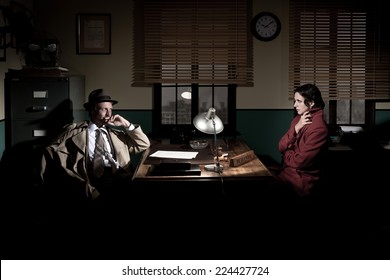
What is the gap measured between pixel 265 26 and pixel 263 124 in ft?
3.32

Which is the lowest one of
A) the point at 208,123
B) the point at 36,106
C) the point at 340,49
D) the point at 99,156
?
the point at 99,156

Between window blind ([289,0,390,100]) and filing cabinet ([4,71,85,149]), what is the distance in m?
2.29

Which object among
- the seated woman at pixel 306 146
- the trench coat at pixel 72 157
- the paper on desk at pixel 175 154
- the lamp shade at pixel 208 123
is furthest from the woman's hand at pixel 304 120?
the trench coat at pixel 72 157

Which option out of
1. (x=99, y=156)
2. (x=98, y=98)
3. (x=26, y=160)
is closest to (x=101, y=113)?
(x=98, y=98)

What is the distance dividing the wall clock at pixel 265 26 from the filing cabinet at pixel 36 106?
1935 mm

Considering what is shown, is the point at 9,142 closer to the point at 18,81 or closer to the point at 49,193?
the point at 18,81

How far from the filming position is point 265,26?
515cm

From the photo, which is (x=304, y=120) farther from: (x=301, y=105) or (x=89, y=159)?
(x=89, y=159)

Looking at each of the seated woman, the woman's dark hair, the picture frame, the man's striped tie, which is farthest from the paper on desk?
the picture frame

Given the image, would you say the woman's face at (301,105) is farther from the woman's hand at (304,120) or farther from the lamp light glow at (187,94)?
the lamp light glow at (187,94)

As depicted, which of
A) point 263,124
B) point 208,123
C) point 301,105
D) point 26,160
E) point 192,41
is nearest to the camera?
point 208,123

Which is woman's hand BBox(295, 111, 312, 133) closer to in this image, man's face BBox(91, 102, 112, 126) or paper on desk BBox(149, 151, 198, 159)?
paper on desk BBox(149, 151, 198, 159)

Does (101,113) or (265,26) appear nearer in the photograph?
(101,113)

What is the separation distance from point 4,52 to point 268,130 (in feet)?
8.86
